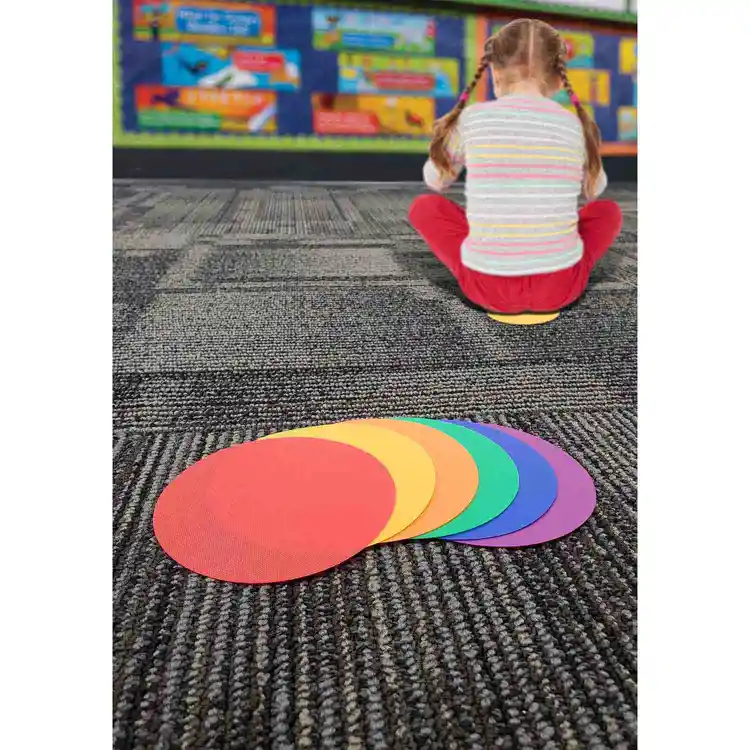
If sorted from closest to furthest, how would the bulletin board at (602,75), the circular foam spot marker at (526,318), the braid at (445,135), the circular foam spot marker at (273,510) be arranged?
the circular foam spot marker at (273,510), the circular foam spot marker at (526,318), the braid at (445,135), the bulletin board at (602,75)

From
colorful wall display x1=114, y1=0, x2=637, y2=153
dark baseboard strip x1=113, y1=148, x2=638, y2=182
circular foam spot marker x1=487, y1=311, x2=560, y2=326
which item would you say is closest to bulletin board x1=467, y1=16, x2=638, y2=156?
colorful wall display x1=114, y1=0, x2=637, y2=153

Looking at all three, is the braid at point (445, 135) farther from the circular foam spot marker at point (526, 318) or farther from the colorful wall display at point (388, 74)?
the colorful wall display at point (388, 74)

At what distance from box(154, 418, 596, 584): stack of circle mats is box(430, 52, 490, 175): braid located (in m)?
0.72

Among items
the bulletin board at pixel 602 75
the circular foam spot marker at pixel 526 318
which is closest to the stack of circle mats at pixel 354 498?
the circular foam spot marker at pixel 526 318

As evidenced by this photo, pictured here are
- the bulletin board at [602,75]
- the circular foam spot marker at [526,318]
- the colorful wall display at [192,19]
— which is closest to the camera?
the circular foam spot marker at [526,318]

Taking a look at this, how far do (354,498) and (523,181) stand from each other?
2.37 feet

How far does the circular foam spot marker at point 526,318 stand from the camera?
112 centimetres

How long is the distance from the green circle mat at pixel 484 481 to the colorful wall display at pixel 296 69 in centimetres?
303

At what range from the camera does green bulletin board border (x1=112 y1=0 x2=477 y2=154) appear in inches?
131

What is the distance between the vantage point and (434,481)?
61 centimetres

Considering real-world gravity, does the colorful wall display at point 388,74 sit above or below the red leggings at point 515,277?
above

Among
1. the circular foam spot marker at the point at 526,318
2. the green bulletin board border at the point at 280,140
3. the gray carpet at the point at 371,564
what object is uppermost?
the green bulletin board border at the point at 280,140

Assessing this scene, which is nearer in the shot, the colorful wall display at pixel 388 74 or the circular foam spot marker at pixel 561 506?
the circular foam spot marker at pixel 561 506

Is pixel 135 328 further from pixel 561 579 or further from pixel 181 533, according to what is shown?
pixel 561 579
